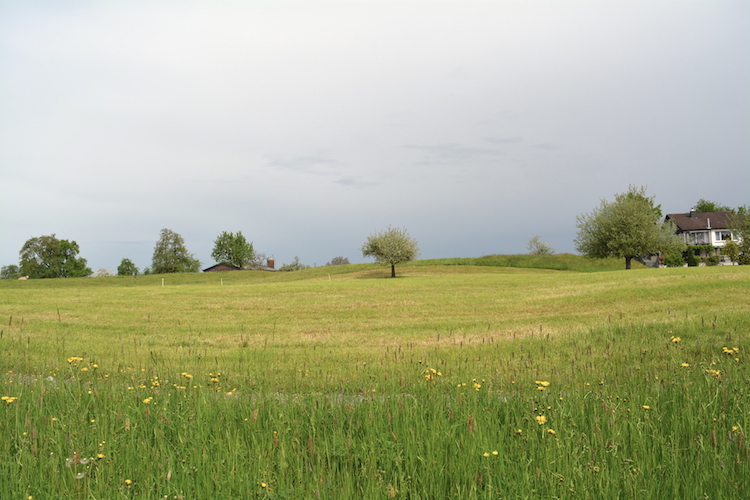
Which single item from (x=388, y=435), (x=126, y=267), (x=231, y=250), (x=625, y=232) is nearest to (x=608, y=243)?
(x=625, y=232)

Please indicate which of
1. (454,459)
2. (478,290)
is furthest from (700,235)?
(454,459)

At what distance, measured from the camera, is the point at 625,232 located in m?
54.8

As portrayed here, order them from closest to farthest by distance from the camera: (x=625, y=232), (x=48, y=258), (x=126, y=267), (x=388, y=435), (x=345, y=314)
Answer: (x=388, y=435)
(x=345, y=314)
(x=625, y=232)
(x=48, y=258)
(x=126, y=267)

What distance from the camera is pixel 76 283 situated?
76688 mm

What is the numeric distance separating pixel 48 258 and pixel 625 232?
10546 centimetres

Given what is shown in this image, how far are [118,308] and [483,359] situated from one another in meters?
22.3

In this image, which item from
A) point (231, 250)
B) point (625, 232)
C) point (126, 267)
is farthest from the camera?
point (126, 267)

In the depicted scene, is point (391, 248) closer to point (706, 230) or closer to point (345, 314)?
point (345, 314)

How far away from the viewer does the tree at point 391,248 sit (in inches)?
2532

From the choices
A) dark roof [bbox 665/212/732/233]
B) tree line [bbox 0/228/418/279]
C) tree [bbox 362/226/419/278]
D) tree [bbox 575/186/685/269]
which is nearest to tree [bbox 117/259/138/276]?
tree line [bbox 0/228/418/279]

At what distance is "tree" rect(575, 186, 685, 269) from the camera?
2128 inches

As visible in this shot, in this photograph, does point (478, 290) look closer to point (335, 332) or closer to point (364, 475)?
point (335, 332)

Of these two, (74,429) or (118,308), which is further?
(118,308)

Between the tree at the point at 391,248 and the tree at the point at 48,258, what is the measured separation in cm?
7438
